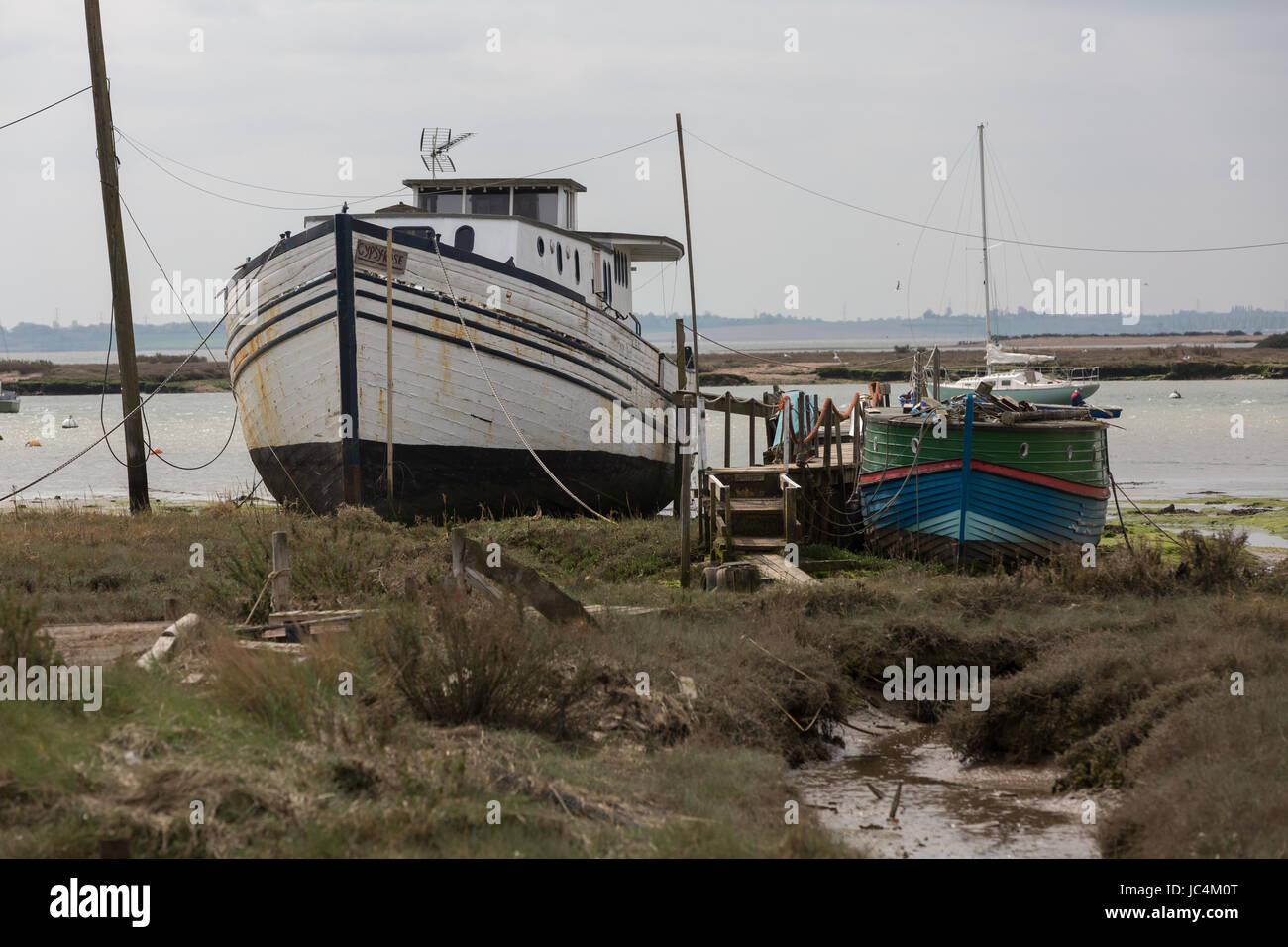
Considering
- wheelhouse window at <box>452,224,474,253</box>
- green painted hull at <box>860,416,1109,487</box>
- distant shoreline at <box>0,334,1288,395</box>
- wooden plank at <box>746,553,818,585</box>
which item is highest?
wheelhouse window at <box>452,224,474,253</box>

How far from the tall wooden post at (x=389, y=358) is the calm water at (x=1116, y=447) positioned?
5.79m

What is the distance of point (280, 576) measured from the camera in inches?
374

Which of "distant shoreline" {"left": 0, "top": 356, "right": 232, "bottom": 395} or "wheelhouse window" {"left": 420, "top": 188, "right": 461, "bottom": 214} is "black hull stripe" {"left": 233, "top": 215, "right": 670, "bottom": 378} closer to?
"wheelhouse window" {"left": 420, "top": 188, "right": 461, "bottom": 214}

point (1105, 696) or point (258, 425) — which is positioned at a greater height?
point (258, 425)

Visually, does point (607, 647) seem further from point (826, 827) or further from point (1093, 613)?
point (1093, 613)

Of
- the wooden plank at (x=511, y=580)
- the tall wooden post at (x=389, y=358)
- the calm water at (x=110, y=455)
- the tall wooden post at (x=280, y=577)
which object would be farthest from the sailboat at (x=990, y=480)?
the calm water at (x=110, y=455)

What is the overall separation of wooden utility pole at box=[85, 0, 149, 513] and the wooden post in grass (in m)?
8.15

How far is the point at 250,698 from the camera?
22.1 feet

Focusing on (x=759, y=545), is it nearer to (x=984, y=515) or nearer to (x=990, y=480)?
(x=984, y=515)

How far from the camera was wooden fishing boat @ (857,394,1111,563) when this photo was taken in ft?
49.5

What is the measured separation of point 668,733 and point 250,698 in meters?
2.61

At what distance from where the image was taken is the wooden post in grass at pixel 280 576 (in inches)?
374

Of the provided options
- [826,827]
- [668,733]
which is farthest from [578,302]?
[826,827]

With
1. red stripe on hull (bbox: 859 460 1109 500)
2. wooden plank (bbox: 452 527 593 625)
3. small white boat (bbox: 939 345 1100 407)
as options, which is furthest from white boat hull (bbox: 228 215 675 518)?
small white boat (bbox: 939 345 1100 407)
